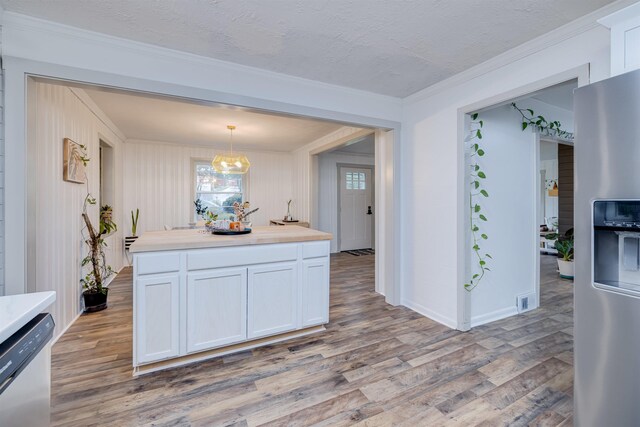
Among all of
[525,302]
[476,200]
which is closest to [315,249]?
[476,200]

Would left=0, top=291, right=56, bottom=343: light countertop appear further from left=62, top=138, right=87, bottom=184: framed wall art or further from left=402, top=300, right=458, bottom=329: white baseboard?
left=402, top=300, right=458, bottom=329: white baseboard

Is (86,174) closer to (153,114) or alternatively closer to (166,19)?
(153,114)

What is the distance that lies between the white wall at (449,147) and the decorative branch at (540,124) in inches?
31.3

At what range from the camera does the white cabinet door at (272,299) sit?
2305mm

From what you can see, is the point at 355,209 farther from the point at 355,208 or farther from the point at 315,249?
the point at 315,249

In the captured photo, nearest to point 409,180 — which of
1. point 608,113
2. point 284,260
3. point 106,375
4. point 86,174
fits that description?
point 284,260

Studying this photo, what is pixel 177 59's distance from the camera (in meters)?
2.27

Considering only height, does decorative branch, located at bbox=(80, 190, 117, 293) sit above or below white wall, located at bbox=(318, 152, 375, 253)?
below

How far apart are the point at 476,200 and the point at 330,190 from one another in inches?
160

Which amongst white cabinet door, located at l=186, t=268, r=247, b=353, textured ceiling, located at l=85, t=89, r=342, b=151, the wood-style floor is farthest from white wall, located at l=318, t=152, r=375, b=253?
white cabinet door, located at l=186, t=268, r=247, b=353

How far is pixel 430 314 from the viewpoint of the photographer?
299cm

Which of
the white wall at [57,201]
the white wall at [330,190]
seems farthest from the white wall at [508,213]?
the white wall at [330,190]

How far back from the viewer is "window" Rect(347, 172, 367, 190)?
22.2ft

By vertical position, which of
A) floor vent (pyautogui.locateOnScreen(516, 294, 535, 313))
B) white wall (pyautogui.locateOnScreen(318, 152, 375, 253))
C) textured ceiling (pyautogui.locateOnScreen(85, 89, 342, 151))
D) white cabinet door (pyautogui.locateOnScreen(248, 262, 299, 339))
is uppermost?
textured ceiling (pyautogui.locateOnScreen(85, 89, 342, 151))
